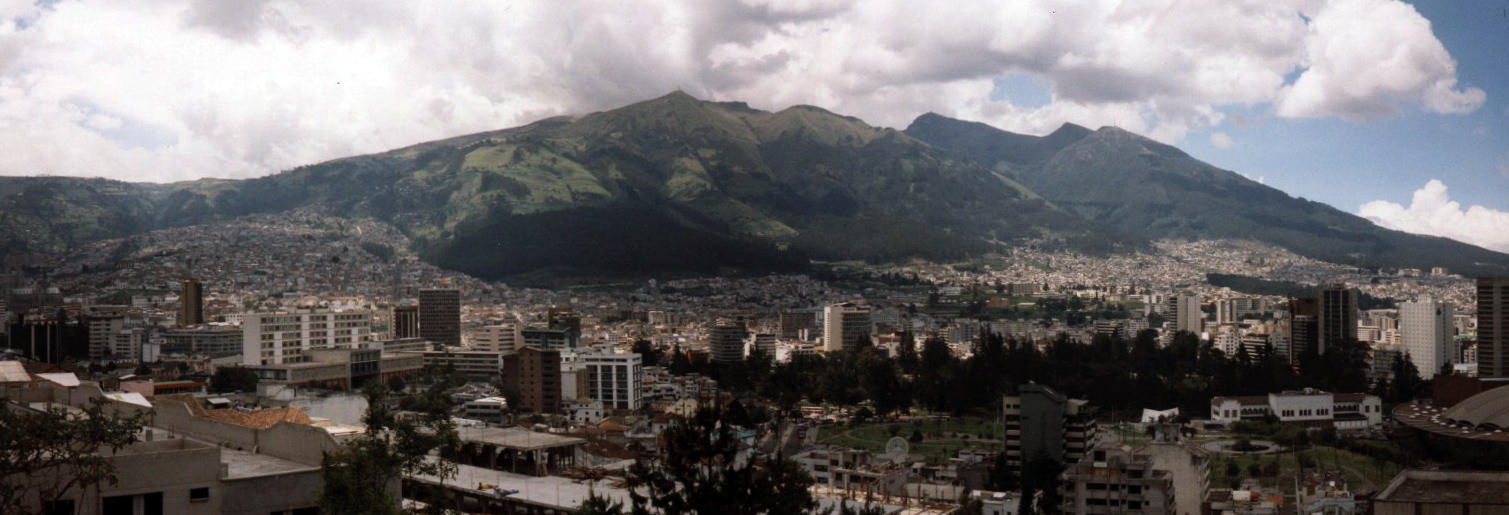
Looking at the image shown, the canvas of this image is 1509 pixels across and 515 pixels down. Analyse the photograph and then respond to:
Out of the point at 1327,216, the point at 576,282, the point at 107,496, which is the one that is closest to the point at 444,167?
the point at 576,282

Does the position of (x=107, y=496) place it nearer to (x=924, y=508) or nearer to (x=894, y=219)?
(x=924, y=508)

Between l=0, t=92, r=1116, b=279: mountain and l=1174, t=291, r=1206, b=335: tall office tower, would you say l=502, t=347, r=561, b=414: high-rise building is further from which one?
l=1174, t=291, r=1206, b=335: tall office tower

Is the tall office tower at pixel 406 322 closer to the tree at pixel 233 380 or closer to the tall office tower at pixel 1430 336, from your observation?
the tree at pixel 233 380

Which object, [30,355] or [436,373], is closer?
[30,355]

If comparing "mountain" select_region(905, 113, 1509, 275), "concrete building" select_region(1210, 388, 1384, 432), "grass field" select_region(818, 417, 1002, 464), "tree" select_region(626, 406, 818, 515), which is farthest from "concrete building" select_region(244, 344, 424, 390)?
"mountain" select_region(905, 113, 1509, 275)

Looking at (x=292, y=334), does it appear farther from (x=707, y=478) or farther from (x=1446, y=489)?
(x=1446, y=489)

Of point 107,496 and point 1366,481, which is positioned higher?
point 107,496

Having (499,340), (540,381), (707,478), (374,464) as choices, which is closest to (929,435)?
(540,381)

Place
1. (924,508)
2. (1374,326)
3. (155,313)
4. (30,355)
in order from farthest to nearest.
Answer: (1374,326), (155,313), (30,355), (924,508)
